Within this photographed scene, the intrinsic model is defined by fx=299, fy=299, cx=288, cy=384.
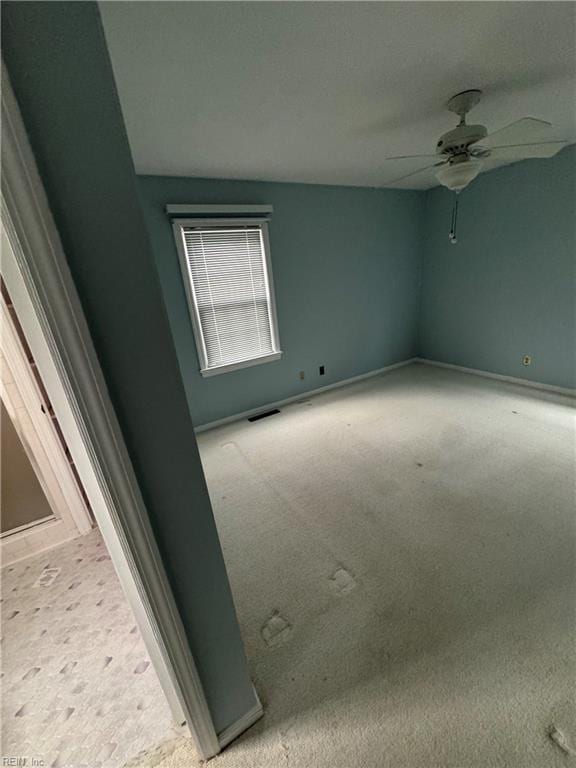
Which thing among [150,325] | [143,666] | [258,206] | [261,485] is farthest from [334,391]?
[150,325]

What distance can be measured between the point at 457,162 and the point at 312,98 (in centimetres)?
92

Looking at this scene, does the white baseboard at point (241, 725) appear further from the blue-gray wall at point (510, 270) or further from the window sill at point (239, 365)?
the blue-gray wall at point (510, 270)

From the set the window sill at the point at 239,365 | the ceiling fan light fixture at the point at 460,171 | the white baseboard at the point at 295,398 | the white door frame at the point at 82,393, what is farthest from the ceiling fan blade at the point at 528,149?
the white baseboard at the point at 295,398

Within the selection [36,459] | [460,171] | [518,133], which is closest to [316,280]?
[460,171]

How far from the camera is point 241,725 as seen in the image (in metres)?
1.00

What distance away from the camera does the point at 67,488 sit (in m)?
1.88

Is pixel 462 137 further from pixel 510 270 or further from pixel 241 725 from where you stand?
pixel 241 725

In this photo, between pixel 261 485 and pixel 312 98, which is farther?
pixel 261 485

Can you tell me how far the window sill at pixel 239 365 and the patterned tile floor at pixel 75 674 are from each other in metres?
1.79

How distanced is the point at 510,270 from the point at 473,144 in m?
2.24

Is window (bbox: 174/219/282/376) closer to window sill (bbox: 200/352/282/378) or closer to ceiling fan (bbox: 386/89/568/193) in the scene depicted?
window sill (bbox: 200/352/282/378)

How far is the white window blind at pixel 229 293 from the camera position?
2.78 m

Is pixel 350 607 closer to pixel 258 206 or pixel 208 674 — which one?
pixel 208 674

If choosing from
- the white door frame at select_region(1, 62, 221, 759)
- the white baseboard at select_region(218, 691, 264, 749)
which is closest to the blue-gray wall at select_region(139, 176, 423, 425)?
the white door frame at select_region(1, 62, 221, 759)
